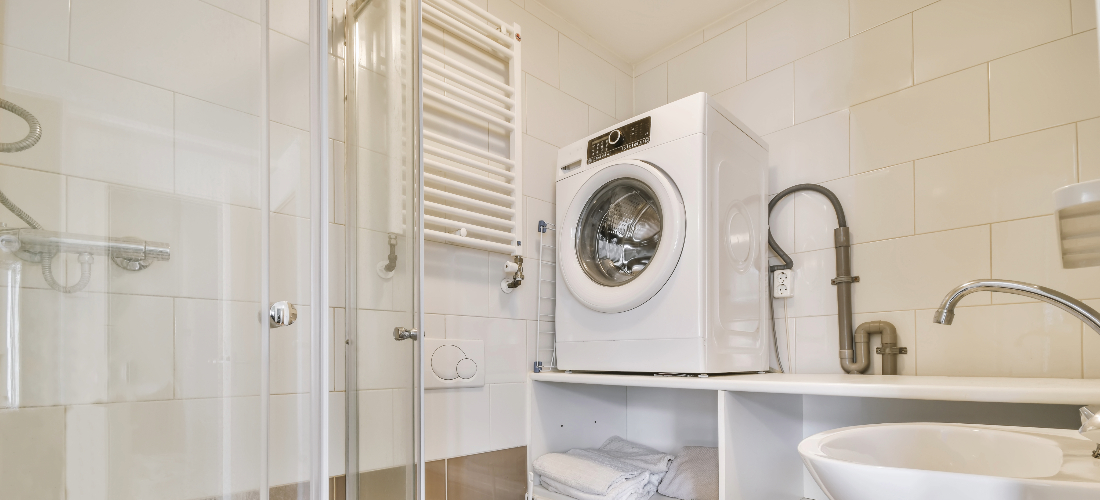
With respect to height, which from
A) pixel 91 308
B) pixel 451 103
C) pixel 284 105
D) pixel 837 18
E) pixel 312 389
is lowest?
pixel 312 389

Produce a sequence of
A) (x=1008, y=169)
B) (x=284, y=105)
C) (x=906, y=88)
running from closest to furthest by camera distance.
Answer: (x=284, y=105) < (x=1008, y=169) < (x=906, y=88)

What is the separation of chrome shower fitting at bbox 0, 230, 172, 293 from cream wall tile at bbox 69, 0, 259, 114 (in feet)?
0.63

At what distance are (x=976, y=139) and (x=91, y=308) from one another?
6.83 feet

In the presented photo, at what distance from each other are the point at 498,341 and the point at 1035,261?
157cm

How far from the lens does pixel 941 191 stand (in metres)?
1.74

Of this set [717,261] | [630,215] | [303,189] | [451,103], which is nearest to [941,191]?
[717,261]

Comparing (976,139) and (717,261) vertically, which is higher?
(976,139)

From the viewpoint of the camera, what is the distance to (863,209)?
190cm

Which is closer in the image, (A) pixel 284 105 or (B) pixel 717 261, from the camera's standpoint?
(A) pixel 284 105

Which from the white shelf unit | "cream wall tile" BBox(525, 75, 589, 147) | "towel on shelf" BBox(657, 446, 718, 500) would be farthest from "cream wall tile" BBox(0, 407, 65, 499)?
"cream wall tile" BBox(525, 75, 589, 147)

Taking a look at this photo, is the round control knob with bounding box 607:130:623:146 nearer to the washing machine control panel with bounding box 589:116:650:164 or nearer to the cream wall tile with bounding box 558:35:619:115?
the washing machine control panel with bounding box 589:116:650:164

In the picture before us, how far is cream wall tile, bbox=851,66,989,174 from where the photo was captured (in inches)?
67.6

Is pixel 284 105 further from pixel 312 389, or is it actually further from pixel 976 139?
pixel 976 139

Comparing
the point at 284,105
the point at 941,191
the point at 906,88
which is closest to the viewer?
the point at 284,105
